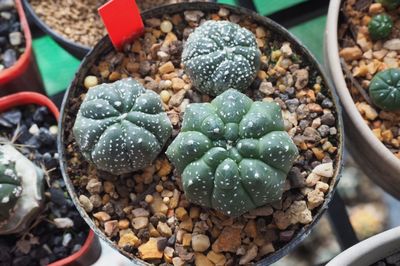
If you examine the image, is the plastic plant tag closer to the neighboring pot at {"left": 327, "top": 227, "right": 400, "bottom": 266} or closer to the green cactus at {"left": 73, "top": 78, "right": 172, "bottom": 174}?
the green cactus at {"left": 73, "top": 78, "right": 172, "bottom": 174}

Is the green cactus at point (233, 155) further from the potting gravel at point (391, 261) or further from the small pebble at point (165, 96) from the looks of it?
the potting gravel at point (391, 261)

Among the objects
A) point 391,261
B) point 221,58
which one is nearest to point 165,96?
point 221,58

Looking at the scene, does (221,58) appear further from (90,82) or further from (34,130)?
(34,130)

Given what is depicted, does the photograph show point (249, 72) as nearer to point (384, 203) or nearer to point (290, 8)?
point (290, 8)

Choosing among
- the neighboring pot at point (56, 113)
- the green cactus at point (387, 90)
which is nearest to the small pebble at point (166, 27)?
the neighboring pot at point (56, 113)

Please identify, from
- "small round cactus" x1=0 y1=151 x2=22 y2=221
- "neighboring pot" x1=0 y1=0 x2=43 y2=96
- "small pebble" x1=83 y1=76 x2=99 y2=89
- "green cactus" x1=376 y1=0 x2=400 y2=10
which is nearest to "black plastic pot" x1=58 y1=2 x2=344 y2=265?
"small pebble" x1=83 y1=76 x2=99 y2=89

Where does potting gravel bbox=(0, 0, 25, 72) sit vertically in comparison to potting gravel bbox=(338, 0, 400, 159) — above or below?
above
